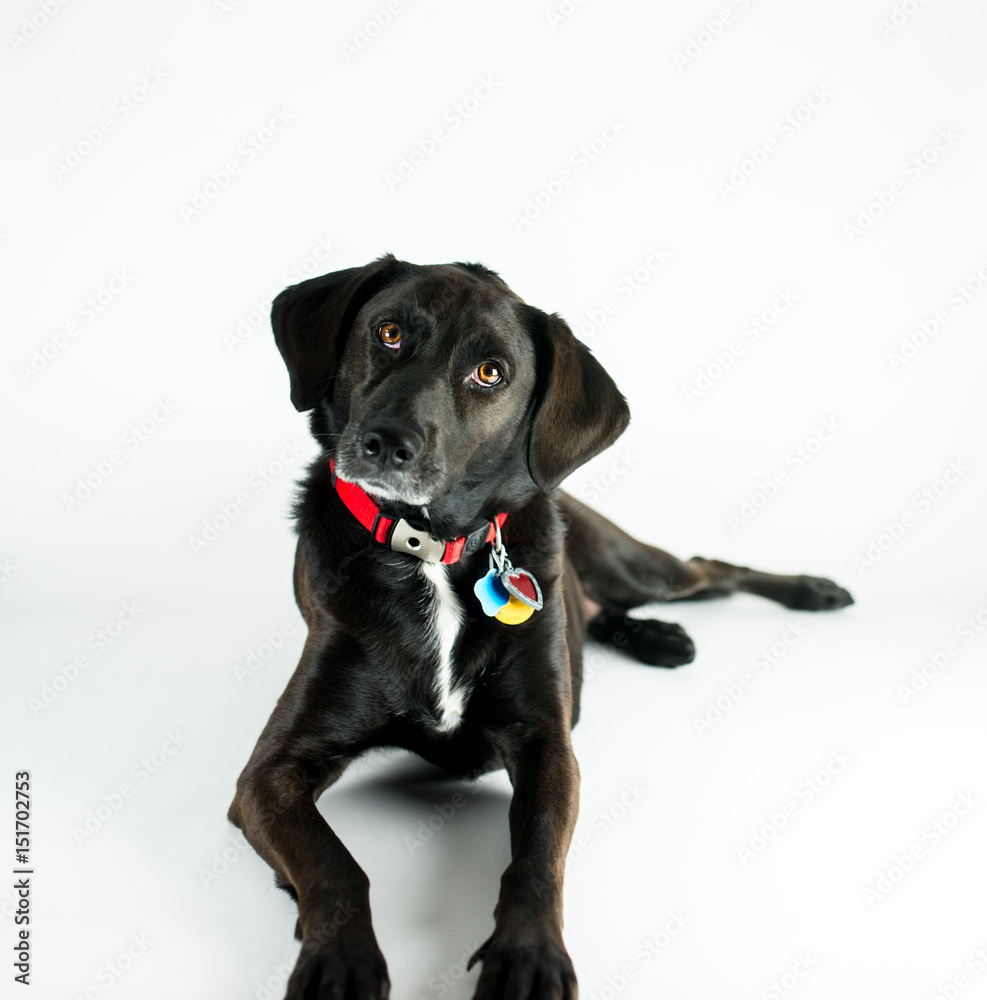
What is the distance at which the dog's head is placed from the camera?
101 inches

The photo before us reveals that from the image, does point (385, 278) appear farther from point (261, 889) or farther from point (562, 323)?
point (261, 889)

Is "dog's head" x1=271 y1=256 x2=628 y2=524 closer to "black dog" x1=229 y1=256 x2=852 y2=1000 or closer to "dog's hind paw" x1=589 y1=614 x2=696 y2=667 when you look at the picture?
"black dog" x1=229 y1=256 x2=852 y2=1000

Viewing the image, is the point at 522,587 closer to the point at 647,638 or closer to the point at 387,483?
the point at 387,483

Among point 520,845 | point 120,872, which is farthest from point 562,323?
point 120,872

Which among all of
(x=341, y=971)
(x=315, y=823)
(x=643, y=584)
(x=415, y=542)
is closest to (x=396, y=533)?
(x=415, y=542)

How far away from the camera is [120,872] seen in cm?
252

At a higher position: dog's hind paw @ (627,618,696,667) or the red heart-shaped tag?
the red heart-shaped tag

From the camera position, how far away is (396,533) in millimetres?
2807

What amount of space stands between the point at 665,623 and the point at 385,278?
207cm

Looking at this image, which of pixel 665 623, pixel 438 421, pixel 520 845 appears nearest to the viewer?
pixel 520 845

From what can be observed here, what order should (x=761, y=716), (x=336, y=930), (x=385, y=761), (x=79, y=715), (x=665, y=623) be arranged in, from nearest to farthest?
(x=336, y=930), (x=385, y=761), (x=79, y=715), (x=761, y=716), (x=665, y=623)

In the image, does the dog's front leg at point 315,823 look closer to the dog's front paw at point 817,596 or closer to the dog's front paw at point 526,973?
the dog's front paw at point 526,973

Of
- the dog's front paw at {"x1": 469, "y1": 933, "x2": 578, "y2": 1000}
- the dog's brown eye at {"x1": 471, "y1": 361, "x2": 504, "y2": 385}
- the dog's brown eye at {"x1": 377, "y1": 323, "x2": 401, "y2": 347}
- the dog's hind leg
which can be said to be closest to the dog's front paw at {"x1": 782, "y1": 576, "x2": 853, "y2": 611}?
the dog's hind leg

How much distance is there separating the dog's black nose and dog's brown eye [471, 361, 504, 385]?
1.07 feet
